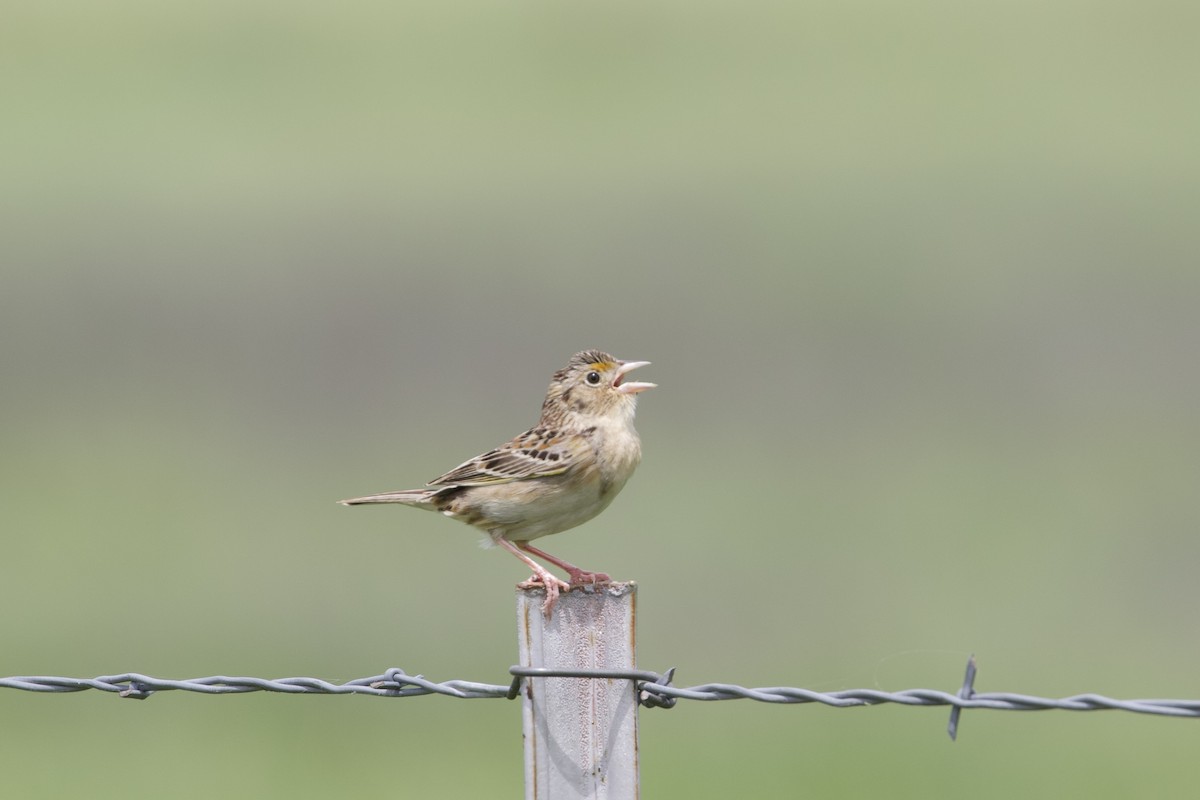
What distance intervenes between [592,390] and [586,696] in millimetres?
3387

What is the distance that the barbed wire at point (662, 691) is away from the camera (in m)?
5.90

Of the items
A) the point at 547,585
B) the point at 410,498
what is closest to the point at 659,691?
the point at 547,585

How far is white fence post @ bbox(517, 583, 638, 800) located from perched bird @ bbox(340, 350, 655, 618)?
8.11 feet

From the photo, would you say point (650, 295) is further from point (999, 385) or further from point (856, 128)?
point (856, 128)

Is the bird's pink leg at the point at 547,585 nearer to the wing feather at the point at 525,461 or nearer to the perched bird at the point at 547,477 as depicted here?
the perched bird at the point at 547,477

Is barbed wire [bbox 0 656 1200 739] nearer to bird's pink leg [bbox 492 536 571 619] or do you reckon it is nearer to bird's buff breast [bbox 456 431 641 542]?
bird's pink leg [bbox 492 536 571 619]

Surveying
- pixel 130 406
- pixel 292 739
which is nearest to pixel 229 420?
pixel 130 406

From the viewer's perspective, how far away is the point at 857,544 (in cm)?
2567

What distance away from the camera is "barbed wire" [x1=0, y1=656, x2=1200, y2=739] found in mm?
5898

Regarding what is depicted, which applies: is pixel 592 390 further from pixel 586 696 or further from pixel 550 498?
pixel 586 696

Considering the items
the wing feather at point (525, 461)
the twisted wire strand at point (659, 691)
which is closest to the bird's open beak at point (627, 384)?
the wing feather at point (525, 461)

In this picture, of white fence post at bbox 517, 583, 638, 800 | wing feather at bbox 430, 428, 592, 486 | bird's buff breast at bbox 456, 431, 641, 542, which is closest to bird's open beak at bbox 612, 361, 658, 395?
bird's buff breast at bbox 456, 431, 641, 542

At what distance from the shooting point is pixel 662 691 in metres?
6.27

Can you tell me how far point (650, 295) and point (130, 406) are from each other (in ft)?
30.4
